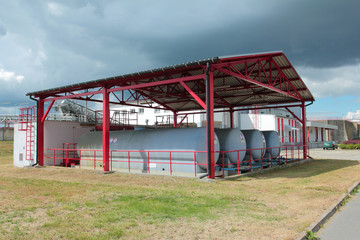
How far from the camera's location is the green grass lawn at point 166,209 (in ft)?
20.3

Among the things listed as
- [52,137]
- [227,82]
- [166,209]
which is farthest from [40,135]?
[166,209]

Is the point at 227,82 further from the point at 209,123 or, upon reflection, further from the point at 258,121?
the point at 258,121

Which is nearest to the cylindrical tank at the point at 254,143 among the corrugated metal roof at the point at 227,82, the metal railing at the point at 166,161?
the metal railing at the point at 166,161

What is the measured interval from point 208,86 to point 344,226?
8196 millimetres

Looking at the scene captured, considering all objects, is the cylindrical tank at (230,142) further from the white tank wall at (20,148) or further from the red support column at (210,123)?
the white tank wall at (20,148)

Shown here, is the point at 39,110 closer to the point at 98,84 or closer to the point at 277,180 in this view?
the point at 98,84

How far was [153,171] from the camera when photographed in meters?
16.3

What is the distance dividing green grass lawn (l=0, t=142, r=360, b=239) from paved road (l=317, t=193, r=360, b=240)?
395 millimetres

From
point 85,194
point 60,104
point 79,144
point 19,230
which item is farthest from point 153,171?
point 60,104

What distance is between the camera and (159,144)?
1645cm

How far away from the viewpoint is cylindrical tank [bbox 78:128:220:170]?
49.4 feet

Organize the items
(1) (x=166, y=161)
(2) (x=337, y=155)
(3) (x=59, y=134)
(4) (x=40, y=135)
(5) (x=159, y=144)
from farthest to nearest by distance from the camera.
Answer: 1. (2) (x=337, y=155)
2. (3) (x=59, y=134)
3. (4) (x=40, y=135)
4. (5) (x=159, y=144)
5. (1) (x=166, y=161)

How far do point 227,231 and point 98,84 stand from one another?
14.0 m

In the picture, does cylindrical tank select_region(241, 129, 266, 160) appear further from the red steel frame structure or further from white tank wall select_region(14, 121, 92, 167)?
white tank wall select_region(14, 121, 92, 167)
